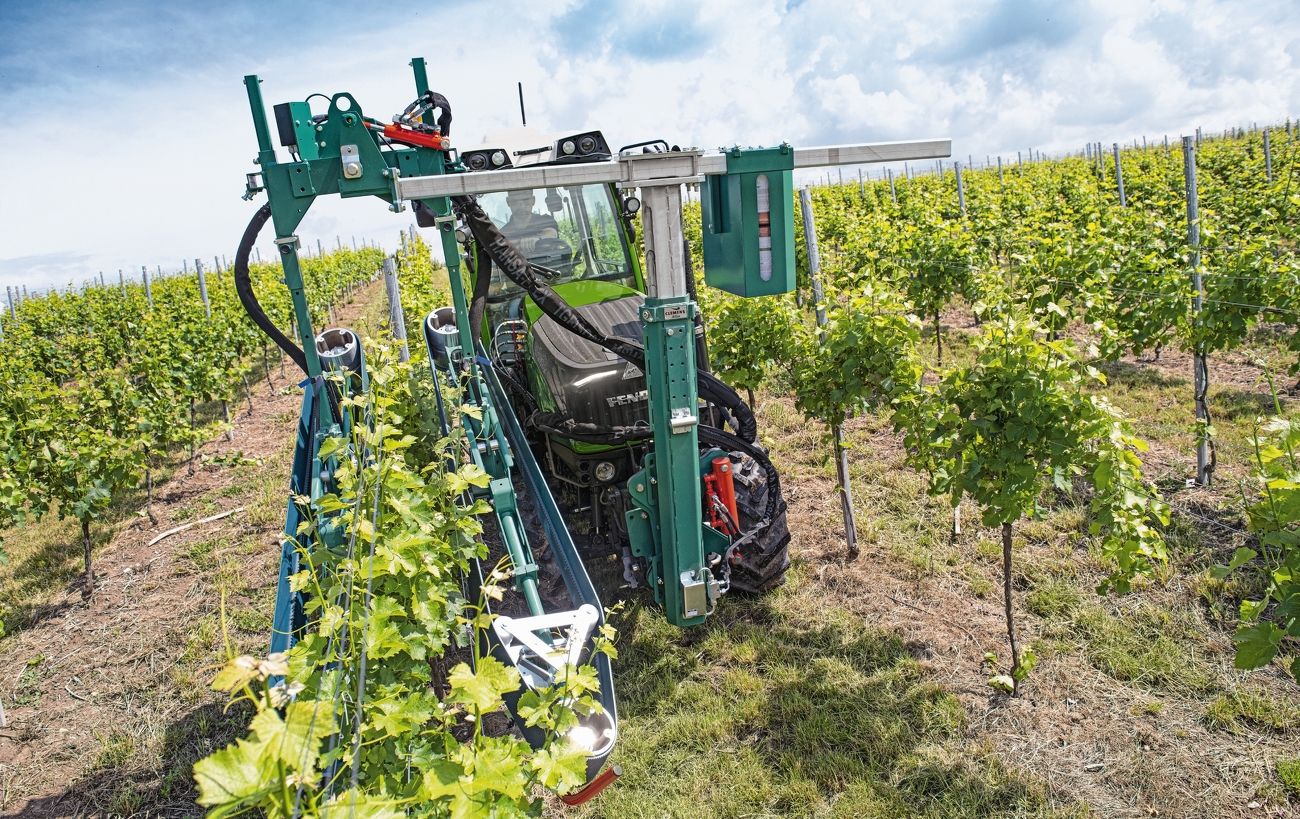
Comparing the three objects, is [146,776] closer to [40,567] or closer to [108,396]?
[40,567]

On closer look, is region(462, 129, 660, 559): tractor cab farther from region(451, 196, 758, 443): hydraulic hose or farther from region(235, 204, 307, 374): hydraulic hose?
region(235, 204, 307, 374): hydraulic hose

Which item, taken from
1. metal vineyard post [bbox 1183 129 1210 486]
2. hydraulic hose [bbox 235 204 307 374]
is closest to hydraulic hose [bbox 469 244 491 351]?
hydraulic hose [bbox 235 204 307 374]

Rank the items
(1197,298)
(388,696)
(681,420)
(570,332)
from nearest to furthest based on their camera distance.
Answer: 1. (388,696)
2. (681,420)
3. (570,332)
4. (1197,298)

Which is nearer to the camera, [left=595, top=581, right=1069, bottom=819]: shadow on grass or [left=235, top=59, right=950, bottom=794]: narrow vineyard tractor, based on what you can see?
[left=235, top=59, right=950, bottom=794]: narrow vineyard tractor

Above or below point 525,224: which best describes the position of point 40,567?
below

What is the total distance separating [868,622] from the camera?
4.11 metres

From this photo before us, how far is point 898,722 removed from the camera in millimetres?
3330

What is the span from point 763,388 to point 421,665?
6.41 metres

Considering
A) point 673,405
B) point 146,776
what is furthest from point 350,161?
point 146,776

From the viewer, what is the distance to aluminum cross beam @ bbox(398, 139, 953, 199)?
2574 millimetres

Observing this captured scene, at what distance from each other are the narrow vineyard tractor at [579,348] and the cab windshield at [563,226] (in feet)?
0.04

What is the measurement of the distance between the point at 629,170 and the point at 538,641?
1635 mm

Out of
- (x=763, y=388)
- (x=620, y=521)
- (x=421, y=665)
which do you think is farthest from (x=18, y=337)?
(x=421, y=665)

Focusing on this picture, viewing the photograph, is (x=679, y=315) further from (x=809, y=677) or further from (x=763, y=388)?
(x=763, y=388)
